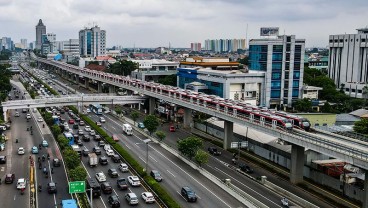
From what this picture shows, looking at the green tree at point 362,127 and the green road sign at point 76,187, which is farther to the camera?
the green tree at point 362,127

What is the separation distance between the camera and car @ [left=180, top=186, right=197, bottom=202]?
44.2 m

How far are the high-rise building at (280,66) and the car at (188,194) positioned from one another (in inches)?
2795

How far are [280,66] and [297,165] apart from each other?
2548 inches

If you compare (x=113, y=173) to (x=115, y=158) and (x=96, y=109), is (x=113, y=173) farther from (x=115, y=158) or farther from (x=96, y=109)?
(x=96, y=109)

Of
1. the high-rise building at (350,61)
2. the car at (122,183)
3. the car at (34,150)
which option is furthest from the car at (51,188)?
the high-rise building at (350,61)

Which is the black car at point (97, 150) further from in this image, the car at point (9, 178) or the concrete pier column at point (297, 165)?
the concrete pier column at point (297, 165)

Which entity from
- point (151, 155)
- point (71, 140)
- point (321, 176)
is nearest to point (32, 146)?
point (71, 140)

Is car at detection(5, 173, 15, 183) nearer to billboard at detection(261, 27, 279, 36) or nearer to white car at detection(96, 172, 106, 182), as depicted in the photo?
white car at detection(96, 172, 106, 182)

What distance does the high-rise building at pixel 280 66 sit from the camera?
11206 centimetres

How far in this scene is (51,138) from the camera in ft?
249

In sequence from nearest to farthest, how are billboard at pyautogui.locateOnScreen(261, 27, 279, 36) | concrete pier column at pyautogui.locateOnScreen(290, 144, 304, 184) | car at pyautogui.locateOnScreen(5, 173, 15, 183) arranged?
car at pyautogui.locateOnScreen(5, 173, 15, 183), concrete pier column at pyautogui.locateOnScreen(290, 144, 304, 184), billboard at pyautogui.locateOnScreen(261, 27, 279, 36)

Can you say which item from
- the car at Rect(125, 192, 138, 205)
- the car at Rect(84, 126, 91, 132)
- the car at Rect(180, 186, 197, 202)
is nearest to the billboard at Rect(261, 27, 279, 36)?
the car at Rect(84, 126, 91, 132)

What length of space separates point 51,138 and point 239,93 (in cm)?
5307

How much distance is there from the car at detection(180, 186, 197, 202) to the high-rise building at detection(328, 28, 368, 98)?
9833 cm
